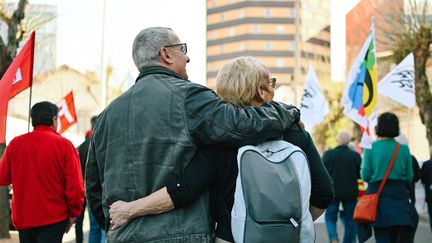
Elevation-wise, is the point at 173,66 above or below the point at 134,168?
above

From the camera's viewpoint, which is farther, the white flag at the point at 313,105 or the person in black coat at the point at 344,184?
the white flag at the point at 313,105

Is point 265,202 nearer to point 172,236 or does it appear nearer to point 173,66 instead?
point 172,236

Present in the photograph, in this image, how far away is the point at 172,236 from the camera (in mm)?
3258

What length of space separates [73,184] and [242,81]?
120 inches

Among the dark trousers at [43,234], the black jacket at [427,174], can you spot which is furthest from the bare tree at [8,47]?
the black jacket at [427,174]

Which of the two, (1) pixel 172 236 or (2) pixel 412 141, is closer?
(1) pixel 172 236

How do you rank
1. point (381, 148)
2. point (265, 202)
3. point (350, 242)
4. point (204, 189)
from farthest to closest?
point (350, 242)
point (381, 148)
point (204, 189)
point (265, 202)

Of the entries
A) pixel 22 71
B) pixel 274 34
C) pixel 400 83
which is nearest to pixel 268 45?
pixel 274 34

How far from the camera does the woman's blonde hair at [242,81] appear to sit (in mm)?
3459

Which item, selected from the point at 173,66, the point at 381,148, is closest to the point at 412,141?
the point at 381,148

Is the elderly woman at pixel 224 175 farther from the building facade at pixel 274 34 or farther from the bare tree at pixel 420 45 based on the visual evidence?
the building facade at pixel 274 34

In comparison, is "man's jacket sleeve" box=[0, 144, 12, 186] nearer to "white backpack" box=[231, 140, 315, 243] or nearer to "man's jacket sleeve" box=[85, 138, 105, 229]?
"man's jacket sleeve" box=[85, 138, 105, 229]

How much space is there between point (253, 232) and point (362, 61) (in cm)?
1075

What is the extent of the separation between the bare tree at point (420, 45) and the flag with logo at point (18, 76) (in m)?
18.7
